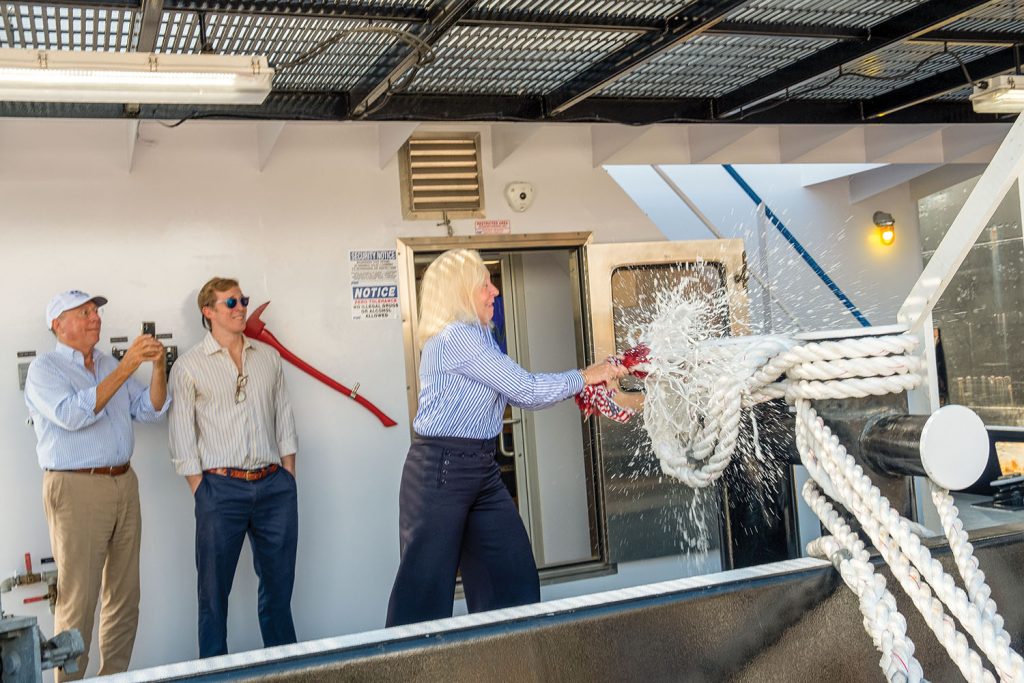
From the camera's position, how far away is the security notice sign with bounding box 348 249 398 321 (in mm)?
5363

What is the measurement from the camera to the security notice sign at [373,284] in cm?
536

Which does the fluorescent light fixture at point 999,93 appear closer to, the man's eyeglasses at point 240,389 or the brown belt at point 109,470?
the man's eyeglasses at point 240,389

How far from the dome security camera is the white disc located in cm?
449

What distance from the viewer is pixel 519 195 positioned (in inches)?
222

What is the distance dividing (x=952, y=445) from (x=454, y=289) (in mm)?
2443

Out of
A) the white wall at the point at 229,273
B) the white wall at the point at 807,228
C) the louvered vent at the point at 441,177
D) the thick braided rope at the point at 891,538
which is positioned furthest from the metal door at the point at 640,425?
the thick braided rope at the point at 891,538

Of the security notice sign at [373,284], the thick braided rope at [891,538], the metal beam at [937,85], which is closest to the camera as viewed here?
the thick braided rope at [891,538]

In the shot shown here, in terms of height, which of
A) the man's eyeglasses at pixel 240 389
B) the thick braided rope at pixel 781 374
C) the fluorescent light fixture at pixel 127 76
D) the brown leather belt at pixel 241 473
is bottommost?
the brown leather belt at pixel 241 473

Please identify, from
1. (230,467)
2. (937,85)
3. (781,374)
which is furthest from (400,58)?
(781,374)

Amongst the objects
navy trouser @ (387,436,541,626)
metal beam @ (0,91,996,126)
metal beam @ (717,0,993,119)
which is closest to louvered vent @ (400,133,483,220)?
metal beam @ (0,91,996,126)

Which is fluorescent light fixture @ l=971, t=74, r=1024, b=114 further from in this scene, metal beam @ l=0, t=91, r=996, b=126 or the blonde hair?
the blonde hair

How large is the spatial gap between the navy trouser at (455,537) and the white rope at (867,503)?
6.22 ft

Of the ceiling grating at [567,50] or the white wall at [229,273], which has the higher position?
the ceiling grating at [567,50]

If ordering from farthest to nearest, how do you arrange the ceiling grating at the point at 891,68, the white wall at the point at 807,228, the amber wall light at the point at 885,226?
the amber wall light at the point at 885,226 < the white wall at the point at 807,228 < the ceiling grating at the point at 891,68
